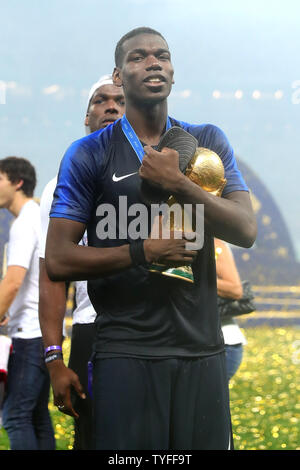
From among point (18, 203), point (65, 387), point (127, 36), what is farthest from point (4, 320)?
point (127, 36)

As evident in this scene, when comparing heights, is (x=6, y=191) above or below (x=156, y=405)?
above

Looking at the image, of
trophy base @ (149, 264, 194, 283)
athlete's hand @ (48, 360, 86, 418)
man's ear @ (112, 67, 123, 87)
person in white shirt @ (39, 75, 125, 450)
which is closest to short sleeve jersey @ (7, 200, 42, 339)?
person in white shirt @ (39, 75, 125, 450)

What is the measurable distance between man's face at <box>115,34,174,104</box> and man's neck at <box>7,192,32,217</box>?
8.38 ft

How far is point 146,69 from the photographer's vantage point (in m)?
2.98

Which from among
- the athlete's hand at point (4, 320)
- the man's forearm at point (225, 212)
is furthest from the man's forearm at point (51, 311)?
the athlete's hand at point (4, 320)

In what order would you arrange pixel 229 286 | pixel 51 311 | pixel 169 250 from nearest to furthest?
1. pixel 169 250
2. pixel 51 311
3. pixel 229 286

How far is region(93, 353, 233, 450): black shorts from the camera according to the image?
9.30 ft

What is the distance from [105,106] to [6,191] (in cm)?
151

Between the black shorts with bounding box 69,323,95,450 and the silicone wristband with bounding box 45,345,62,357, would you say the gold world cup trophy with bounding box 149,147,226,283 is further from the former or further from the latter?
the black shorts with bounding box 69,323,95,450

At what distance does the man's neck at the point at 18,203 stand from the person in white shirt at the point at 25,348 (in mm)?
238

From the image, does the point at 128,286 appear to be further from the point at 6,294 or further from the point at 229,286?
the point at 6,294

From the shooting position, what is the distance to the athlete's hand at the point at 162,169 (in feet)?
8.95

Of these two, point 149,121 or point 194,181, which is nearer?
point 194,181
